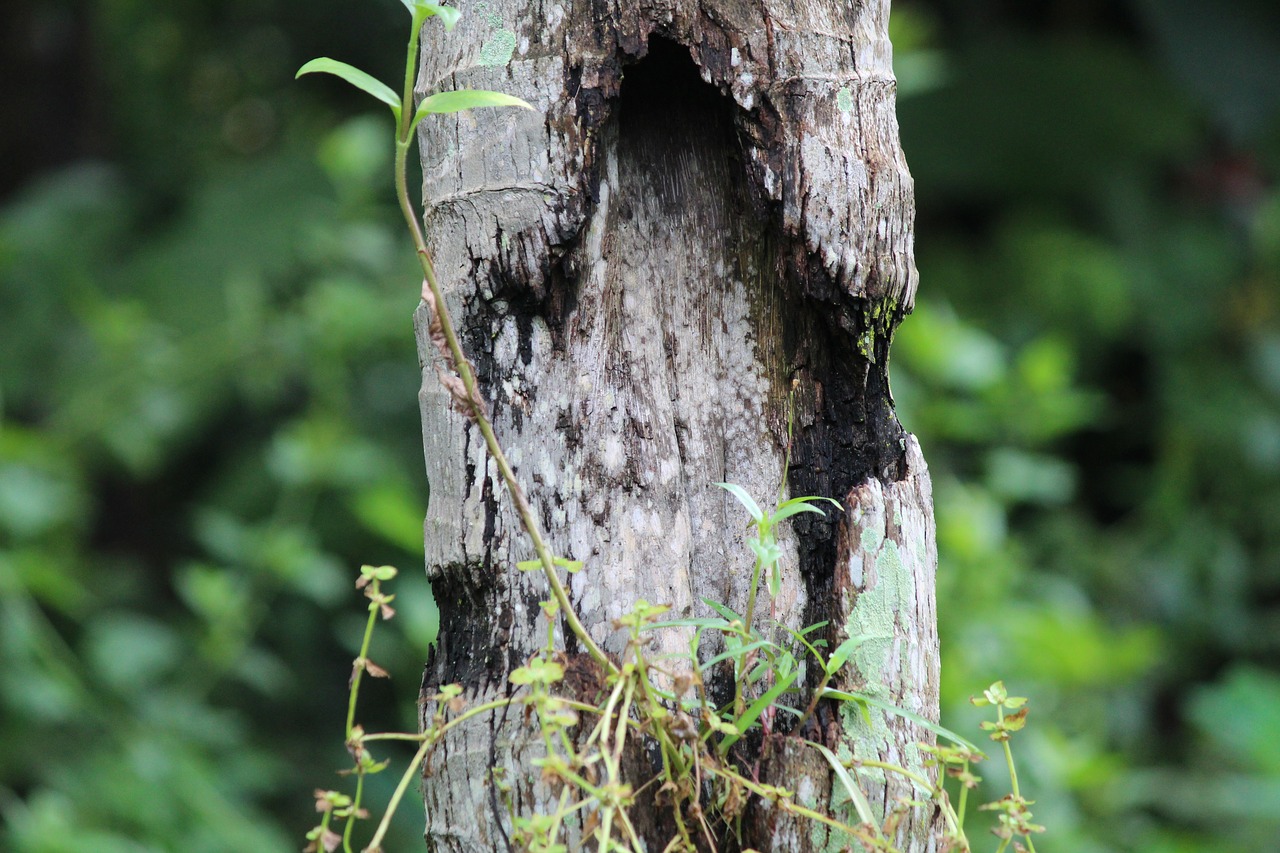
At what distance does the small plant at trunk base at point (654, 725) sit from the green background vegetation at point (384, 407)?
3.49 feet

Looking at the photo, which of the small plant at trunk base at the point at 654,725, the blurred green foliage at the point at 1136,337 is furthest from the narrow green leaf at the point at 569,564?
the blurred green foliage at the point at 1136,337

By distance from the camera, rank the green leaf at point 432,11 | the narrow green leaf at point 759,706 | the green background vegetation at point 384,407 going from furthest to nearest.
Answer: the green background vegetation at point 384,407 < the narrow green leaf at point 759,706 < the green leaf at point 432,11

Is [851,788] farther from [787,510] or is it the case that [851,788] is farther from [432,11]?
[432,11]

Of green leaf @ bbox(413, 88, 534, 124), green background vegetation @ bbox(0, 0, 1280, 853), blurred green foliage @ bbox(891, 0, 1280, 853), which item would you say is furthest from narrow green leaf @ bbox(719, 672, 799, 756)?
blurred green foliage @ bbox(891, 0, 1280, 853)

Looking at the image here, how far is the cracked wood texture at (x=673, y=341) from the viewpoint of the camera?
90 cm

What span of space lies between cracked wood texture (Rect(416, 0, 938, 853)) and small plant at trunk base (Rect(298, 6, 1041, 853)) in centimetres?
2

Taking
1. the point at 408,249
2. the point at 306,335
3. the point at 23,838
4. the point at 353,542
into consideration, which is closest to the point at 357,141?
the point at 306,335

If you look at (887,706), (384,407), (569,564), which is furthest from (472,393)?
(384,407)

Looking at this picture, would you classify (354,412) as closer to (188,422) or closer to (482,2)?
(188,422)

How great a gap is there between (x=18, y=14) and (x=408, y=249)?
1.73 m

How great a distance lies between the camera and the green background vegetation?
224cm

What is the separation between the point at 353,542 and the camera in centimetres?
302

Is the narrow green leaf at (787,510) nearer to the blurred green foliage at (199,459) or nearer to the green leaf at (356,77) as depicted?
the green leaf at (356,77)

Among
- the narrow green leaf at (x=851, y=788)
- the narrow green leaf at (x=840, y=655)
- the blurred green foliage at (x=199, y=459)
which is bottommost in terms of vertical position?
the narrow green leaf at (x=851, y=788)
